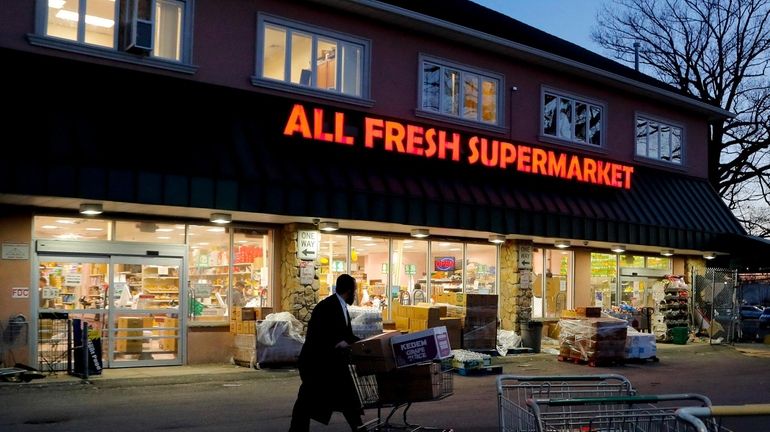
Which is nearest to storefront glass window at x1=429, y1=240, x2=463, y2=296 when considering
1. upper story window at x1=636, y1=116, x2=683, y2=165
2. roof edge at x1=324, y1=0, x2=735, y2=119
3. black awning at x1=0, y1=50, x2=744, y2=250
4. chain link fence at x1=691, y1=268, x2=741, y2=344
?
black awning at x1=0, y1=50, x2=744, y2=250

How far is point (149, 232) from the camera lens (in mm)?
16500

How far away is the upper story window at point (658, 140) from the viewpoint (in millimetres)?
25703

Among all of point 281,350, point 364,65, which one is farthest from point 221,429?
point 364,65

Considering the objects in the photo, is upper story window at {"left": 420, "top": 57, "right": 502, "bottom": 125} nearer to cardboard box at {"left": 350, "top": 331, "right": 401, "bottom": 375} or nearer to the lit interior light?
the lit interior light

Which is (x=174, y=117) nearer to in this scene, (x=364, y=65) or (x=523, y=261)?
(x=364, y=65)

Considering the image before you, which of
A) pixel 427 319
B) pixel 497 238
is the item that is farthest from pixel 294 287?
pixel 497 238

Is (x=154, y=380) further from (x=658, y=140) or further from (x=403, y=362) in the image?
(x=658, y=140)

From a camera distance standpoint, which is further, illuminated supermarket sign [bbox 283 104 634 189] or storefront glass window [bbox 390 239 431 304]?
storefront glass window [bbox 390 239 431 304]

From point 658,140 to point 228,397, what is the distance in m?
18.3

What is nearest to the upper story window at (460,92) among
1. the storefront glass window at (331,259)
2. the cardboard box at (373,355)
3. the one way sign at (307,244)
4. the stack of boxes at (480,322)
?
the storefront glass window at (331,259)

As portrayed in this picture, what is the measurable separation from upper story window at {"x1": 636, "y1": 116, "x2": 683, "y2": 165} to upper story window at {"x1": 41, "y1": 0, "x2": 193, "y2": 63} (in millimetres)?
15420

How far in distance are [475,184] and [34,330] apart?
34.0 ft

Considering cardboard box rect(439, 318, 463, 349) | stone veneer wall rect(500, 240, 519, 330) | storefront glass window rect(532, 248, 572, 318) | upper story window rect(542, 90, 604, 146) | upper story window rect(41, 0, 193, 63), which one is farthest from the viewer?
storefront glass window rect(532, 248, 572, 318)

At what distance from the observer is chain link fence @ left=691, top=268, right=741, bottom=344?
26064mm
